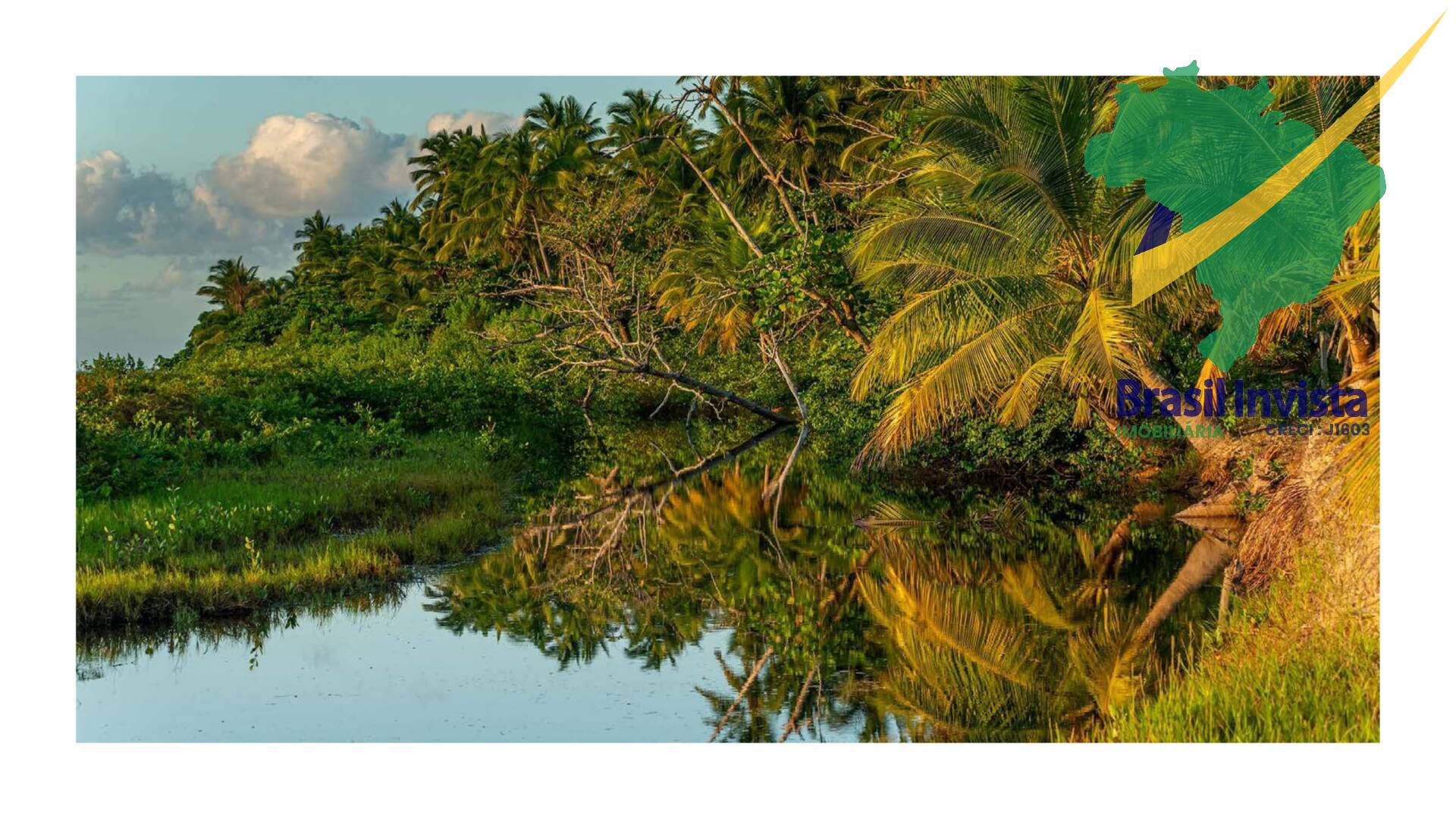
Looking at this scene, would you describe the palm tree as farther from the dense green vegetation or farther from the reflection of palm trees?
the reflection of palm trees

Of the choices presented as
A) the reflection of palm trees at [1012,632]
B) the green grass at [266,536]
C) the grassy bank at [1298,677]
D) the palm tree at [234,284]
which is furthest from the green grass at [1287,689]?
the palm tree at [234,284]

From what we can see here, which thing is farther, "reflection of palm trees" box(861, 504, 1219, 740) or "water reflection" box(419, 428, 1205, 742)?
"water reflection" box(419, 428, 1205, 742)

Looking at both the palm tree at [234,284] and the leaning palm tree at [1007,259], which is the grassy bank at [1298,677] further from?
the palm tree at [234,284]

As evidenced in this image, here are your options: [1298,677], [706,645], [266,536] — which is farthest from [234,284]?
[1298,677]

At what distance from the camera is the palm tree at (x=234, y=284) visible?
4522 cm

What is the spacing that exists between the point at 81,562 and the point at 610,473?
9862 millimetres

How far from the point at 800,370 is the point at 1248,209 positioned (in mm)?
12787

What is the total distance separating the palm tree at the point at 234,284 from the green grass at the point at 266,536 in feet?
112

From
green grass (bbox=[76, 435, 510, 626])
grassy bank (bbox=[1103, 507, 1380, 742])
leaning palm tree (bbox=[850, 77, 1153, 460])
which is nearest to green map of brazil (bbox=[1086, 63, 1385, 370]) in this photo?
leaning palm tree (bbox=[850, 77, 1153, 460])

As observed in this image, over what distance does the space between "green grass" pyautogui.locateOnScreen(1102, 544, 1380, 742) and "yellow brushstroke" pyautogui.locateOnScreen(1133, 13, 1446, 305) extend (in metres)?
3.40

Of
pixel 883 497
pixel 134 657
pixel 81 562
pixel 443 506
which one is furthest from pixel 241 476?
pixel 883 497

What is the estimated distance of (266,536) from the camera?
11.1 m

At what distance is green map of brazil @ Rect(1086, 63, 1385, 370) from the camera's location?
9023 mm

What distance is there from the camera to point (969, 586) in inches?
421
